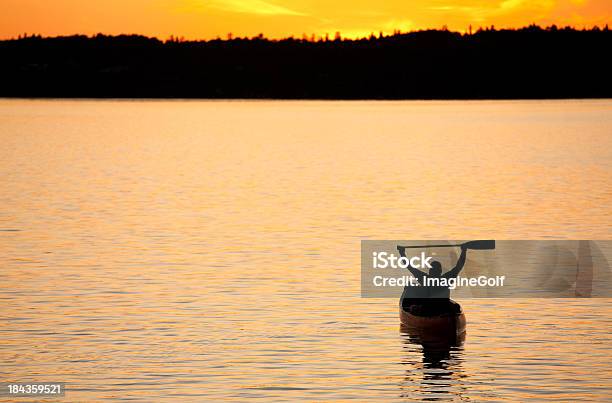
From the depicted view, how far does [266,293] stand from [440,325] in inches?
388

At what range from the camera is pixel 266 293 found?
127ft

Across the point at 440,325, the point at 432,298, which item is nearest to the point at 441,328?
the point at 440,325

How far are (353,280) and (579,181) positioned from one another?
53616 mm

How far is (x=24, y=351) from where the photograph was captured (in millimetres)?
29719

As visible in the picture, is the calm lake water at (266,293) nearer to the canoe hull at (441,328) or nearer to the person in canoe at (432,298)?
the canoe hull at (441,328)

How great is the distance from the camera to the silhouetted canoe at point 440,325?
29953mm

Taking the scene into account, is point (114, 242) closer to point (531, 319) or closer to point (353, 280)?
point (353, 280)

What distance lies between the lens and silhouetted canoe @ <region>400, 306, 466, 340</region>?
2995 cm

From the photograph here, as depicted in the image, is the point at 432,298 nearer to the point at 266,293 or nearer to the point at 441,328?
the point at 441,328

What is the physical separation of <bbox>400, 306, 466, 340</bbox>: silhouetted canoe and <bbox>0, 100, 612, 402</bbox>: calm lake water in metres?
0.67

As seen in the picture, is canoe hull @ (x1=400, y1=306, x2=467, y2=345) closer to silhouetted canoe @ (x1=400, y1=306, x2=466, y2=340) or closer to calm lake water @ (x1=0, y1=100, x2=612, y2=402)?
silhouetted canoe @ (x1=400, y1=306, x2=466, y2=340)

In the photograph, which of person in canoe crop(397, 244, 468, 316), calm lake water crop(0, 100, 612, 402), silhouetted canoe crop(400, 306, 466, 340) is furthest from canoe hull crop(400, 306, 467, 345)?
calm lake water crop(0, 100, 612, 402)

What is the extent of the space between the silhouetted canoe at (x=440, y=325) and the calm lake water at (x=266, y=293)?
67 cm

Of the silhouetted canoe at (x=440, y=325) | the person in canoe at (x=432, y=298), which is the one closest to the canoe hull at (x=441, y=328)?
the silhouetted canoe at (x=440, y=325)
